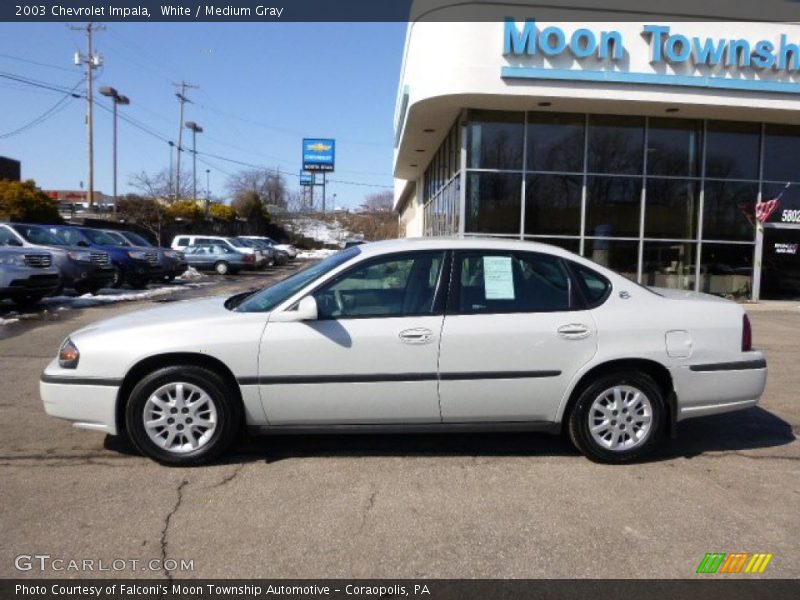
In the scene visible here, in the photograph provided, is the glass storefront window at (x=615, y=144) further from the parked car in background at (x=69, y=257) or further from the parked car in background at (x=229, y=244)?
the parked car in background at (x=229, y=244)

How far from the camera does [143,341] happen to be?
4293mm

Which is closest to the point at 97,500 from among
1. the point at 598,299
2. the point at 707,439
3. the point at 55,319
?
the point at 598,299

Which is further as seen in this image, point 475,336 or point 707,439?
point 707,439

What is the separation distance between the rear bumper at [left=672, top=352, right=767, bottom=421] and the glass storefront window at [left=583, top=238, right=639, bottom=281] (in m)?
11.4

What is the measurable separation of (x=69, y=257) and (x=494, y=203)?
989cm

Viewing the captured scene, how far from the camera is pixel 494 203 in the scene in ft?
51.2

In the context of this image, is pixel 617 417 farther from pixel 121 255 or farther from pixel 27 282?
pixel 121 255

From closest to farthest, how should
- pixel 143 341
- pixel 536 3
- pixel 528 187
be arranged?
pixel 143 341 < pixel 536 3 < pixel 528 187

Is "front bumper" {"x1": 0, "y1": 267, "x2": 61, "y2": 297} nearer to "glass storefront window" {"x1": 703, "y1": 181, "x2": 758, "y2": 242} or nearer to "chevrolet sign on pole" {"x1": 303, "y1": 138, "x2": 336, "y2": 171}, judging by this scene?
"glass storefront window" {"x1": 703, "y1": 181, "x2": 758, "y2": 242}

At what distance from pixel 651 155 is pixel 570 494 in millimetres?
13913

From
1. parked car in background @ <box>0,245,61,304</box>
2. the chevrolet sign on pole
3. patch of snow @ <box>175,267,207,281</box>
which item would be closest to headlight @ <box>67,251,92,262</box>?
parked car in background @ <box>0,245,61,304</box>

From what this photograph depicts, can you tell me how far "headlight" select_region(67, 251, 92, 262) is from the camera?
14.6 m

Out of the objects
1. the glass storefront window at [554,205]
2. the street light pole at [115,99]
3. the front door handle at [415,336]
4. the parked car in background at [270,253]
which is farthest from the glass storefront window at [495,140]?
the street light pole at [115,99]

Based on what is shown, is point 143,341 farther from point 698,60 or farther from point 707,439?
point 698,60
